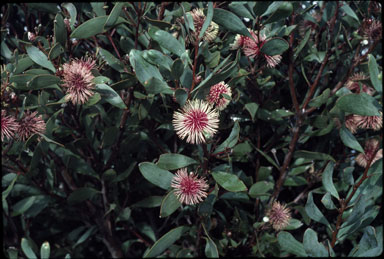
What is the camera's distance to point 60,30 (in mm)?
1043

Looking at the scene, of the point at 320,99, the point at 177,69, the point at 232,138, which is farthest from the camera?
the point at 320,99

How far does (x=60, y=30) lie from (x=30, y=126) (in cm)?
27

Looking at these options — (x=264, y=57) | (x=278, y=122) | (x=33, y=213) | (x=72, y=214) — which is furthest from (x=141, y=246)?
(x=264, y=57)

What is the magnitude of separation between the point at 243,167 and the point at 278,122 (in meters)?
0.25

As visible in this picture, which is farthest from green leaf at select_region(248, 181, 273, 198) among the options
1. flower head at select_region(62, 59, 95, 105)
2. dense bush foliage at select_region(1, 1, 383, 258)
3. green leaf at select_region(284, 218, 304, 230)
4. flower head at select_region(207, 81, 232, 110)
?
flower head at select_region(62, 59, 95, 105)

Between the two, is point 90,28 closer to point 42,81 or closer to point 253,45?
point 42,81

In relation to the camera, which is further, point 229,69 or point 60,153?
point 60,153

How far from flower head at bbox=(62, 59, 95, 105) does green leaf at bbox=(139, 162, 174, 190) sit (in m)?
0.23

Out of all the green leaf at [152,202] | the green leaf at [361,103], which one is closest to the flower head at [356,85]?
the green leaf at [361,103]

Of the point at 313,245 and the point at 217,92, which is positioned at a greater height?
the point at 217,92

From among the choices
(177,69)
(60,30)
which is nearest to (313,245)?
(177,69)

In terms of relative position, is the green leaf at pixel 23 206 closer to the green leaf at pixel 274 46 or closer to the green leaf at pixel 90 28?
the green leaf at pixel 90 28

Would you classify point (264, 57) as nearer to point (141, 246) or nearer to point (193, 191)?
point (193, 191)

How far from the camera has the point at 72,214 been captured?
1635 mm
